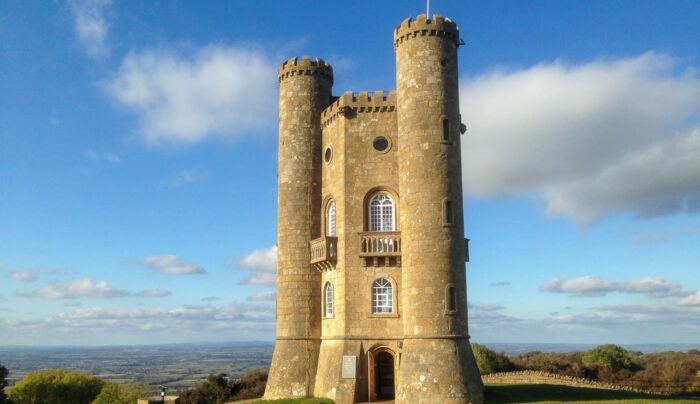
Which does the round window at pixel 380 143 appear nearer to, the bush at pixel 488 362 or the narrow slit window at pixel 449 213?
the narrow slit window at pixel 449 213

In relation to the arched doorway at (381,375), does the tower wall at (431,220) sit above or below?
above

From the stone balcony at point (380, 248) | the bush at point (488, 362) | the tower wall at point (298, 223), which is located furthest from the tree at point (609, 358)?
the stone balcony at point (380, 248)

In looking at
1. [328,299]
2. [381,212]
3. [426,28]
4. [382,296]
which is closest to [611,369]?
[328,299]

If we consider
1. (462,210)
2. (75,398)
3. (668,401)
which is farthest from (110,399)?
(668,401)

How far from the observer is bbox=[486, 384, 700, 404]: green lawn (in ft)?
96.0

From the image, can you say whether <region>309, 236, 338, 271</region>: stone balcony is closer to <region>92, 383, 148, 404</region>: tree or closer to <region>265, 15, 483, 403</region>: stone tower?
<region>265, 15, 483, 403</region>: stone tower

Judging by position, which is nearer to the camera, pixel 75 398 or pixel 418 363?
pixel 418 363

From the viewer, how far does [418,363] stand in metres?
28.9

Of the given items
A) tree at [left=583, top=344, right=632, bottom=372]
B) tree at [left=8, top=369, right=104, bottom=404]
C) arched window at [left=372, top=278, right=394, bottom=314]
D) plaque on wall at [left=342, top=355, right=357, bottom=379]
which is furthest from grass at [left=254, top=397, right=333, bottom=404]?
tree at [left=583, top=344, right=632, bottom=372]

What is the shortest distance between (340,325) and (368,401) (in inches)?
146

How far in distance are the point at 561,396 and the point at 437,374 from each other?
690cm

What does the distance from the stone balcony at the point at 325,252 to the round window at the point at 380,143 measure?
4942 mm

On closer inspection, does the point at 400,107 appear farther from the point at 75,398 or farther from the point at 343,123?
the point at 75,398

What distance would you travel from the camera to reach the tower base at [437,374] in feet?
92.5
